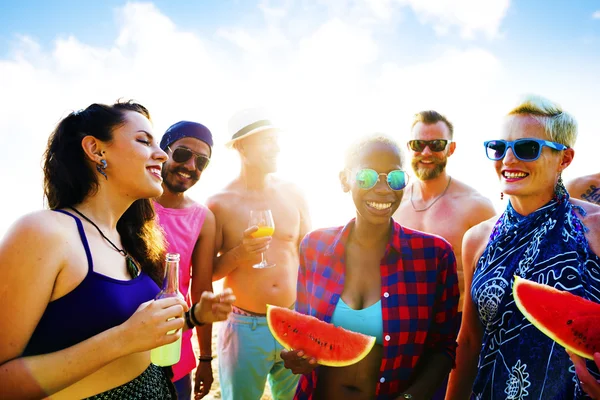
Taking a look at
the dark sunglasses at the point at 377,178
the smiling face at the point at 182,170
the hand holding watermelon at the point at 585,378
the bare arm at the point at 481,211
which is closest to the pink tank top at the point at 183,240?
the smiling face at the point at 182,170

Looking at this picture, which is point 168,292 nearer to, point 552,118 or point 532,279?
point 532,279

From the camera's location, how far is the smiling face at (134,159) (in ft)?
8.63

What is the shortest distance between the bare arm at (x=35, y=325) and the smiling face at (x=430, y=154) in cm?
456

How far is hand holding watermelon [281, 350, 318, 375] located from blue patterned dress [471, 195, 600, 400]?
1281 mm

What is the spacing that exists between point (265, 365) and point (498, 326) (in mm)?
3048

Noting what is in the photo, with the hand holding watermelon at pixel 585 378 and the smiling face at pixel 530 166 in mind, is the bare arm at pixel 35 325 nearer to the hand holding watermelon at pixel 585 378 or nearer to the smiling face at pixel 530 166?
the hand holding watermelon at pixel 585 378

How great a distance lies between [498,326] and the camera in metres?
2.63

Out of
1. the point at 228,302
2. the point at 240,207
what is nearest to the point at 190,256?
the point at 240,207

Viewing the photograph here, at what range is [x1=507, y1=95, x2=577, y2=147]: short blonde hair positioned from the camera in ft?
8.79

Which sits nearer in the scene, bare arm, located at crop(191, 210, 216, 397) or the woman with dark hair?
the woman with dark hair

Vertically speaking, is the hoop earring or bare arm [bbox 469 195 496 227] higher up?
the hoop earring

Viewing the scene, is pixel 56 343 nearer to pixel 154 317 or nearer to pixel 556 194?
pixel 154 317

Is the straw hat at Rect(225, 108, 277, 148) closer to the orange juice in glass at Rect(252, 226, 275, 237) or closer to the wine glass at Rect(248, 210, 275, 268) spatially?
the wine glass at Rect(248, 210, 275, 268)

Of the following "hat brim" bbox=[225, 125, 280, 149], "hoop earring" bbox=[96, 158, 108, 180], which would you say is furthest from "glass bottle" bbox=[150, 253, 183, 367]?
"hat brim" bbox=[225, 125, 280, 149]
